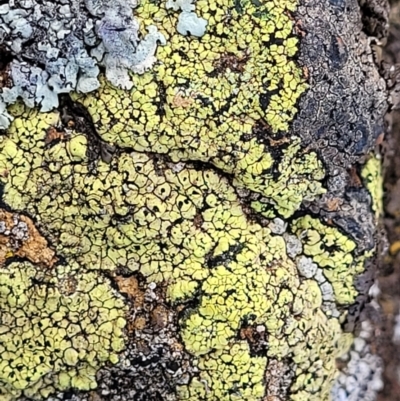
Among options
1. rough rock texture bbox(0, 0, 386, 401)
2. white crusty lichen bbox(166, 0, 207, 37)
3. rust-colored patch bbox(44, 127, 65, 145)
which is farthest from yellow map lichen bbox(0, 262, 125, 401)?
white crusty lichen bbox(166, 0, 207, 37)

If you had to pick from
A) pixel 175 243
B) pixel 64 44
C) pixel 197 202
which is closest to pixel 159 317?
pixel 175 243

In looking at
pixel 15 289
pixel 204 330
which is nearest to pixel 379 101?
pixel 204 330

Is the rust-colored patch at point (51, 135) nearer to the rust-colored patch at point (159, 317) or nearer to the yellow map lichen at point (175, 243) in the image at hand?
the yellow map lichen at point (175, 243)

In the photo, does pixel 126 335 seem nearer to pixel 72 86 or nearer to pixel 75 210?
pixel 75 210

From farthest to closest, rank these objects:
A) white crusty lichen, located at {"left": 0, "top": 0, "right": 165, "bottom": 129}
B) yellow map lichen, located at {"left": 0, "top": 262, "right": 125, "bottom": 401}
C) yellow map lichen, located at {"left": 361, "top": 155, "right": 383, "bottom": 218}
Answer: yellow map lichen, located at {"left": 361, "top": 155, "right": 383, "bottom": 218}, yellow map lichen, located at {"left": 0, "top": 262, "right": 125, "bottom": 401}, white crusty lichen, located at {"left": 0, "top": 0, "right": 165, "bottom": 129}

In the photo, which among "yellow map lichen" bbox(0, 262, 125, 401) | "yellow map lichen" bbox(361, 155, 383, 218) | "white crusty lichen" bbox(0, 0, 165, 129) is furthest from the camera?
"yellow map lichen" bbox(361, 155, 383, 218)

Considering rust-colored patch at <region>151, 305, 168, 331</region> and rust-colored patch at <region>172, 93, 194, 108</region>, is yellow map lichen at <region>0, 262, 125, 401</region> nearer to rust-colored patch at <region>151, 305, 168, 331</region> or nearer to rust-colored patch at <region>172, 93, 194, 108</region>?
rust-colored patch at <region>151, 305, 168, 331</region>

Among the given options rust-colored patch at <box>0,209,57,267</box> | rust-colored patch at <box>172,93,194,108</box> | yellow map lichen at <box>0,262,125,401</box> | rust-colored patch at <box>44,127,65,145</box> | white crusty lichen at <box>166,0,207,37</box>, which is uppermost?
white crusty lichen at <box>166,0,207,37</box>
